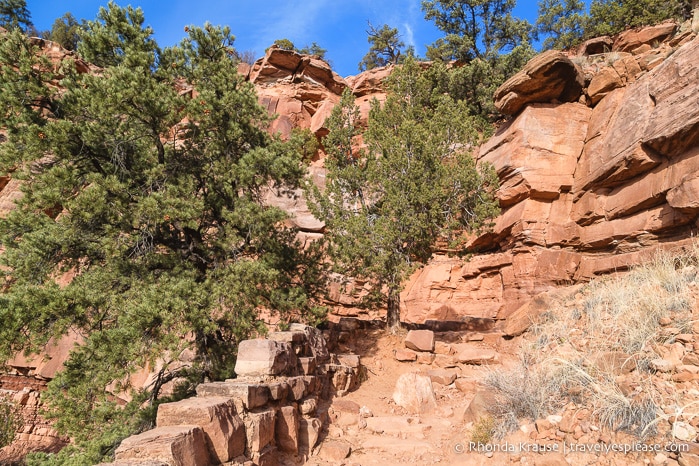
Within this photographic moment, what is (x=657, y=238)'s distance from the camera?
10.8m

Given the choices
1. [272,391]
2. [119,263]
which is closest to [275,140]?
[119,263]

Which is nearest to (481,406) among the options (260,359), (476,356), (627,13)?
(260,359)

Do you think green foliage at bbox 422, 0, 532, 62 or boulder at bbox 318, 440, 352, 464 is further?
green foliage at bbox 422, 0, 532, 62

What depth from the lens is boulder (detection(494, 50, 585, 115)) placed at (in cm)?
1398

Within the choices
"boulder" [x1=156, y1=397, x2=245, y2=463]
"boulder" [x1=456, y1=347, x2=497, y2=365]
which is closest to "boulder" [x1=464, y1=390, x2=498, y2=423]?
"boulder" [x1=156, y1=397, x2=245, y2=463]

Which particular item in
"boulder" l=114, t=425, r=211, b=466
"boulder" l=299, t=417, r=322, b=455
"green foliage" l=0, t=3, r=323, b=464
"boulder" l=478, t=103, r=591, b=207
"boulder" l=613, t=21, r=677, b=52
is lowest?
"boulder" l=299, t=417, r=322, b=455

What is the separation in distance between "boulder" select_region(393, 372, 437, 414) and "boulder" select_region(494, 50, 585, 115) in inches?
477

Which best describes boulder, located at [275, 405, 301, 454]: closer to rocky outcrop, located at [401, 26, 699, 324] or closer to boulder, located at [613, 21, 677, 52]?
rocky outcrop, located at [401, 26, 699, 324]

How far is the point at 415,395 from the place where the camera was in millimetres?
6910

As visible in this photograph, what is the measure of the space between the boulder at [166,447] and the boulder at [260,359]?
2.09 meters

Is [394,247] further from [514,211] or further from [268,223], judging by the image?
[514,211]

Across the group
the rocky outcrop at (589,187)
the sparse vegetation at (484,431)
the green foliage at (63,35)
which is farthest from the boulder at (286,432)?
the green foliage at (63,35)

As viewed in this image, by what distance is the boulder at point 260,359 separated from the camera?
5.60m

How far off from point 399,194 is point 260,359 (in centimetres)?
653
